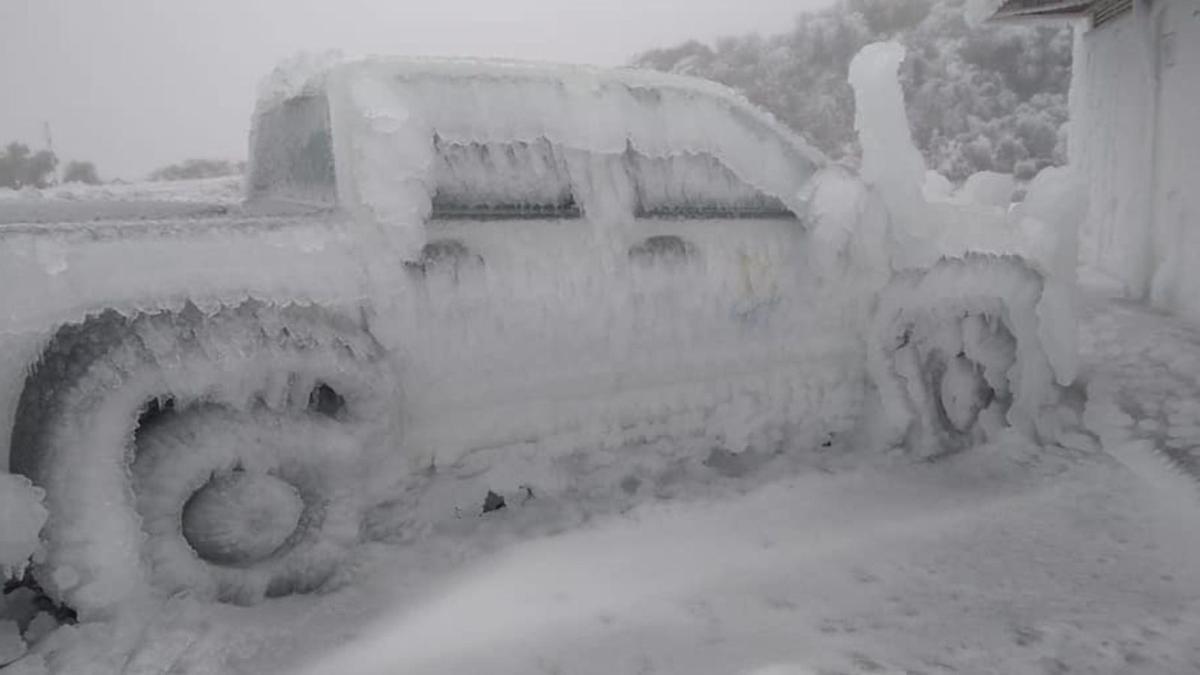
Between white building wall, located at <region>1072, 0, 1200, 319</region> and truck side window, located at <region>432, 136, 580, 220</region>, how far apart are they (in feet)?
15.2

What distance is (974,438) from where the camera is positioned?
4203 mm

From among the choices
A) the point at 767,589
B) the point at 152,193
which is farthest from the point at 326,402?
the point at 152,193

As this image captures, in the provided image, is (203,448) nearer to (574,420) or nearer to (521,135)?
(574,420)

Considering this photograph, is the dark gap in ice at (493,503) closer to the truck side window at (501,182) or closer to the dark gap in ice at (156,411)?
the truck side window at (501,182)

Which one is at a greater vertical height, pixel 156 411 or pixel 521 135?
pixel 521 135

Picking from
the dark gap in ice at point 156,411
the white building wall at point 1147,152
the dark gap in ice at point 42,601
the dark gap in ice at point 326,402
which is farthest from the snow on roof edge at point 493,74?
the white building wall at point 1147,152

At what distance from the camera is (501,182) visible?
3113 millimetres

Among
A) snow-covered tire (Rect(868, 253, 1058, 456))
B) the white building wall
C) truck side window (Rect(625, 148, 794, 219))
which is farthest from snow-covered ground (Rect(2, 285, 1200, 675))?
the white building wall

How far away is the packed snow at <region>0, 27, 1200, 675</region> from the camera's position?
2348mm

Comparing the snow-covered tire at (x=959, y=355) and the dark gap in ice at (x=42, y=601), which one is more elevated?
the snow-covered tire at (x=959, y=355)

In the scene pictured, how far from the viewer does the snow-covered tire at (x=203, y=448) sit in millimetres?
2314

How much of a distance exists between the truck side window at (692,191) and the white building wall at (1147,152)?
12.3 feet

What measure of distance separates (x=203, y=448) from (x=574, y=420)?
50.4 inches

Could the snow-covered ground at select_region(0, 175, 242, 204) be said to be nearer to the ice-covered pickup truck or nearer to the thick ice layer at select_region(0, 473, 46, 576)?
the ice-covered pickup truck
